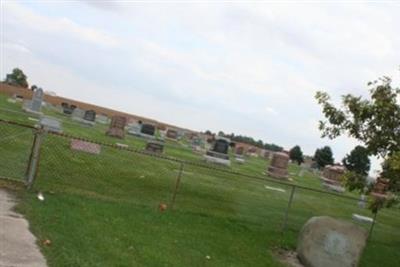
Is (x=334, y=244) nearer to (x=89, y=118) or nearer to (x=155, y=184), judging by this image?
(x=155, y=184)

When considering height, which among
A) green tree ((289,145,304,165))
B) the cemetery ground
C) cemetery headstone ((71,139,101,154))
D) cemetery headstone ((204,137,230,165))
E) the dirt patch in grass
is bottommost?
the dirt patch in grass

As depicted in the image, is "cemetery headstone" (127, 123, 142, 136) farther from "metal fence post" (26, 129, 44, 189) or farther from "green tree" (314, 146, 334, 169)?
"metal fence post" (26, 129, 44, 189)

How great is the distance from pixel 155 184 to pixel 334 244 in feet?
23.2

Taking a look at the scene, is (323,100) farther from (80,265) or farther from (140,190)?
(80,265)

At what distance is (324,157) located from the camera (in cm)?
5359

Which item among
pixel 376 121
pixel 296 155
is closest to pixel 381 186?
pixel 376 121

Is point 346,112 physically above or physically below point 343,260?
above

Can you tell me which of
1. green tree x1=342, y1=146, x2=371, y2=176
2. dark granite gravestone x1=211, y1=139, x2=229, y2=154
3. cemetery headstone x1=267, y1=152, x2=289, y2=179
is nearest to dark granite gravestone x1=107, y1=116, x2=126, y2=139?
dark granite gravestone x1=211, y1=139, x2=229, y2=154

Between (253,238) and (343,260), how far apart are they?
1976 millimetres

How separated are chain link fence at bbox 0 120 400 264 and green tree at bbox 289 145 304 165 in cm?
3646

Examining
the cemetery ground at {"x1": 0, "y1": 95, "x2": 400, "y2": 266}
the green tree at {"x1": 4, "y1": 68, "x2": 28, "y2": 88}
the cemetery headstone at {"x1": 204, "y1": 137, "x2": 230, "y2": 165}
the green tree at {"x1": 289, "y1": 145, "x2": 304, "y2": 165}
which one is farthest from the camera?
the green tree at {"x1": 4, "y1": 68, "x2": 28, "y2": 88}

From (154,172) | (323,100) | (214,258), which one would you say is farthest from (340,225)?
(154,172)

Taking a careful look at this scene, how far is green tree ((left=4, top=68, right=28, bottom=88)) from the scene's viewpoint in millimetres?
86562

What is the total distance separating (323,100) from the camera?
13320mm
